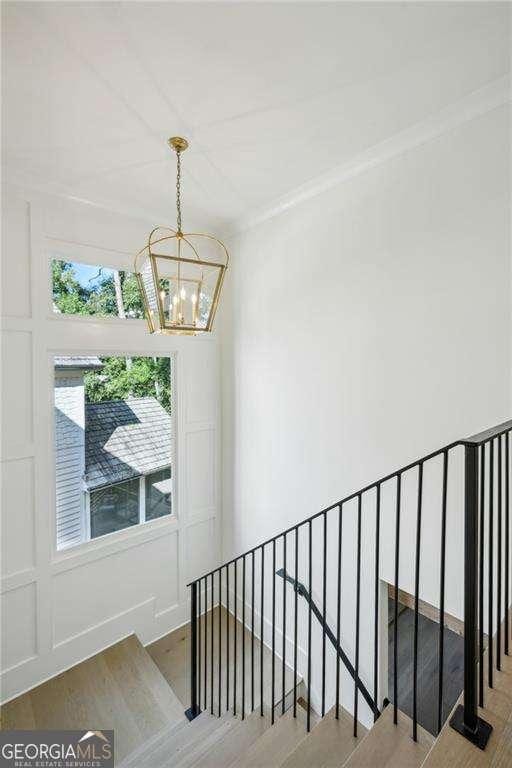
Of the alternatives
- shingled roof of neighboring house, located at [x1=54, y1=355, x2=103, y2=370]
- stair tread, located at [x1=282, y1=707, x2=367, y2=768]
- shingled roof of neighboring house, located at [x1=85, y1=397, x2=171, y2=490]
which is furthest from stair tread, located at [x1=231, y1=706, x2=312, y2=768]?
shingled roof of neighboring house, located at [x1=54, y1=355, x2=103, y2=370]

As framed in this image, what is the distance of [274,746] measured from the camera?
216cm

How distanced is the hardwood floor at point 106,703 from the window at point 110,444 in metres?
1.16

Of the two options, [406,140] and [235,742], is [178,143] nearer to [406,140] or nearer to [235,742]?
[406,140]

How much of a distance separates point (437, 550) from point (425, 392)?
1.06 meters

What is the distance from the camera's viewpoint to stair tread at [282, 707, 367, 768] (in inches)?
68.0

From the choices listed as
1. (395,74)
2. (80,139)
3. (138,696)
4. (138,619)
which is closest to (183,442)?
(138,619)

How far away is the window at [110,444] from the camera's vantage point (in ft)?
11.2

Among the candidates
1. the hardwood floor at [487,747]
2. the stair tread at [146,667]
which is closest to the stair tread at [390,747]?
the hardwood floor at [487,747]

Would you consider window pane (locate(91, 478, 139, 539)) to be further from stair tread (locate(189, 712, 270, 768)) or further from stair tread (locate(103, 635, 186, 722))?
stair tread (locate(189, 712, 270, 768))

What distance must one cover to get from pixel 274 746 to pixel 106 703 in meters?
1.71

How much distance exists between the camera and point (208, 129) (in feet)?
8.11

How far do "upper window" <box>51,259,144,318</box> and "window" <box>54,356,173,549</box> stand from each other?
47 cm

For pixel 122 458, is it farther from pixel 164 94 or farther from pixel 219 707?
pixel 164 94

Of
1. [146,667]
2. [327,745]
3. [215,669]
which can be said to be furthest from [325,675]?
[146,667]
